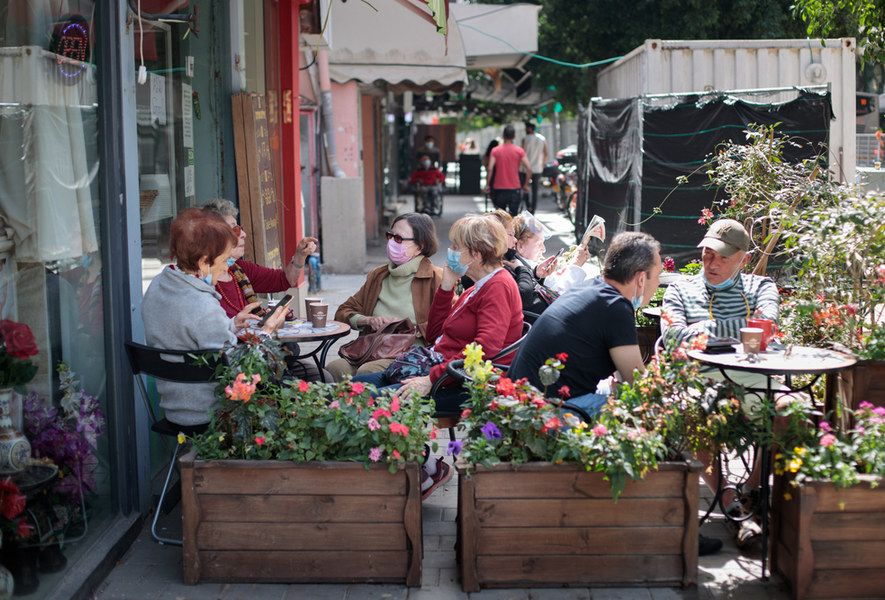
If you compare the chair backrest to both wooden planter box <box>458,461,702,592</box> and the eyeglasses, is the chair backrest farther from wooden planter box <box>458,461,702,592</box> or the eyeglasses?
the eyeglasses

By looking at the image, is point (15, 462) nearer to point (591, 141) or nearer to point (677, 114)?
point (677, 114)

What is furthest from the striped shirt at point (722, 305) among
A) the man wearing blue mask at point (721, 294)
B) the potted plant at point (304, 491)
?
the potted plant at point (304, 491)

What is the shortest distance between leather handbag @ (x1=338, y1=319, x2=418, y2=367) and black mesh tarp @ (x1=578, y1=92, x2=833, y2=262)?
17.6 feet

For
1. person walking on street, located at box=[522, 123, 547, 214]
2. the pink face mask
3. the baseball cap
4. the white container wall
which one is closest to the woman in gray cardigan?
the pink face mask

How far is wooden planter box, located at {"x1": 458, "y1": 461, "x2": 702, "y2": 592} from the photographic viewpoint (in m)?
4.04

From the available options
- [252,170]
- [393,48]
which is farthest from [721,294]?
[393,48]

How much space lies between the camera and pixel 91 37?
4.49 meters

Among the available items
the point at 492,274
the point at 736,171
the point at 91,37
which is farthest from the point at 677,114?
the point at 91,37

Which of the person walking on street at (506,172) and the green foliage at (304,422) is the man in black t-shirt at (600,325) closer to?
the green foliage at (304,422)

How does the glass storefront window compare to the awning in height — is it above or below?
below

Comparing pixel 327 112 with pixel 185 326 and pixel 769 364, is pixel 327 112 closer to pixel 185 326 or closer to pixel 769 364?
pixel 185 326

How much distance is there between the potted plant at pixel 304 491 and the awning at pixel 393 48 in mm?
9600

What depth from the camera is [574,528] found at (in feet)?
13.4

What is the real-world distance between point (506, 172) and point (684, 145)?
5.60 meters
